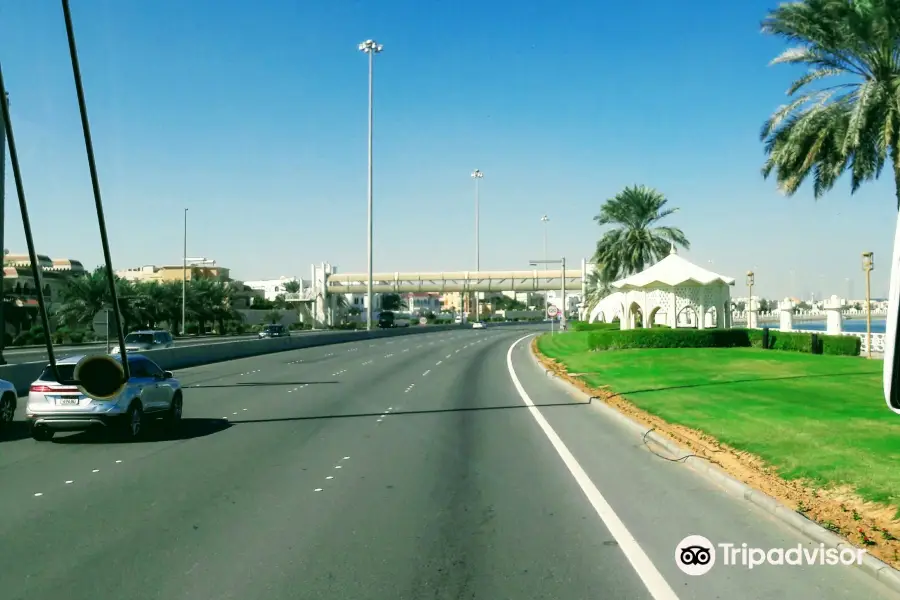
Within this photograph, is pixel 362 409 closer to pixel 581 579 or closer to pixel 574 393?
pixel 574 393

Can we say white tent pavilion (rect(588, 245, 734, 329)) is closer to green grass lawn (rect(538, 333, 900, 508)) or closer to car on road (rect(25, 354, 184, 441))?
green grass lawn (rect(538, 333, 900, 508))

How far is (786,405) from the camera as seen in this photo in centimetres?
1727

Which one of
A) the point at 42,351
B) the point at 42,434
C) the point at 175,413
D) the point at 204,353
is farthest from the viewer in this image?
the point at 42,351

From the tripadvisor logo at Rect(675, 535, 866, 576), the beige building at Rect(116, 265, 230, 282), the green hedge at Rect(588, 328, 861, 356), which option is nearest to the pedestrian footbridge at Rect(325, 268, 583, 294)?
the beige building at Rect(116, 265, 230, 282)

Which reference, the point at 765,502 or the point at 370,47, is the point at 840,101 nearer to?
the point at 765,502

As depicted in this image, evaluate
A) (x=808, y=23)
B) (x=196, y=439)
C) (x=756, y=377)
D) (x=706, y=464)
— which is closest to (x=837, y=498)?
(x=706, y=464)

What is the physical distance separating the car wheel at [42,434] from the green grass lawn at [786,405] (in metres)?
11.5

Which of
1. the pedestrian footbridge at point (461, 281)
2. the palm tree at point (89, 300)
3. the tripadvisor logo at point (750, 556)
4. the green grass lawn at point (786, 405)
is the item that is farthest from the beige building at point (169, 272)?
the tripadvisor logo at point (750, 556)

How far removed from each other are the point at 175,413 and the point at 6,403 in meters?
3.38

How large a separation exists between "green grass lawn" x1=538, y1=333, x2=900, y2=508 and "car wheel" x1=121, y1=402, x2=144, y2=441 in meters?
10.0

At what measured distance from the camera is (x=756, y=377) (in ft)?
81.8

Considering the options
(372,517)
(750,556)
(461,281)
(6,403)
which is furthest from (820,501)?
(461,281)

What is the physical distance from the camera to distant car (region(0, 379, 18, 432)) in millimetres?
16219

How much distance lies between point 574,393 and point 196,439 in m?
12.0
